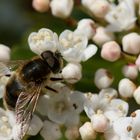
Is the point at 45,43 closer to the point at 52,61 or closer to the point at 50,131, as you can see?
the point at 52,61

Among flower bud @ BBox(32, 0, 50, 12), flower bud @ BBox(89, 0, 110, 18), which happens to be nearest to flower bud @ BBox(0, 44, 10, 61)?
flower bud @ BBox(32, 0, 50, 12)

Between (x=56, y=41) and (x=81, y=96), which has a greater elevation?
(x=56, y=41)

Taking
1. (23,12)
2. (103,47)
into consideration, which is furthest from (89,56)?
(23,12)

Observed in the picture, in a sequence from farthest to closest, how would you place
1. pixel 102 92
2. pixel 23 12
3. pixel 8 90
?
1. pixel 23 12
2. pixel 102 92
3. pixel 8 90

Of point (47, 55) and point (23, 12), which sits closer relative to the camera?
point (47, 55)

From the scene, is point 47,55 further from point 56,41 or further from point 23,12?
point 23,12

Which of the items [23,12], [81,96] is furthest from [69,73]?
[23,12]

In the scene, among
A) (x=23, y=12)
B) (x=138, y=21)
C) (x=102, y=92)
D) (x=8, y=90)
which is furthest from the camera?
(x=23, y=12)

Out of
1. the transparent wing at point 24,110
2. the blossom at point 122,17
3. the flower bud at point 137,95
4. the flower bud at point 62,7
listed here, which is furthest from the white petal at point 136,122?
the flower bud at point 62,7

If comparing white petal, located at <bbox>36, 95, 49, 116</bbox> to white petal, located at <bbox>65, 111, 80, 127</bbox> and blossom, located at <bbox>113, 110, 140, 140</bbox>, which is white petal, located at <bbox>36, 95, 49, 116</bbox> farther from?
blossom, located at <bbox>113, 110, 140, 140</bbox>
